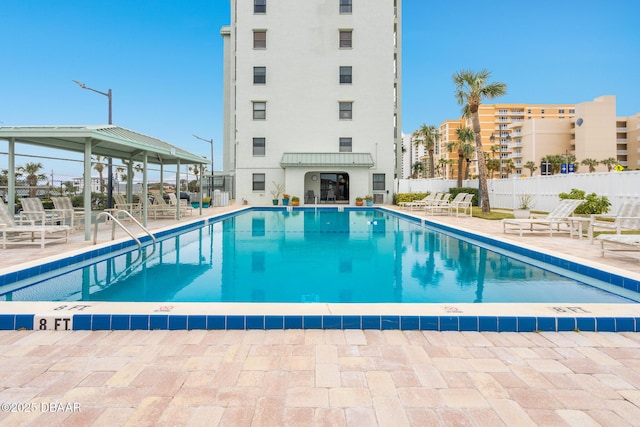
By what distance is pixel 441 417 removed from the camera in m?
2.33

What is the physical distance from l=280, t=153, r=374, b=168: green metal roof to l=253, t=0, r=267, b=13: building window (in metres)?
10.4

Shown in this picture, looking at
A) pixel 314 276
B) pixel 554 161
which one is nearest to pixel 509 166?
pixel 554 161

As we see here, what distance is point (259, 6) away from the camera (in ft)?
96.4

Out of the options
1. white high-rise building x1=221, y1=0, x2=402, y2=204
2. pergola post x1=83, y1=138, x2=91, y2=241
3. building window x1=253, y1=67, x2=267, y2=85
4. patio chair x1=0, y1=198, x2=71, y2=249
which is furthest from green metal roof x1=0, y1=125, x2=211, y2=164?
building window x1=253, y1=67, x2=267, y2=85

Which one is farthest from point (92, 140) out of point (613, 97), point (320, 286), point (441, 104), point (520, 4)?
point (441, 104)

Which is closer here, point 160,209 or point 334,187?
point 160,209

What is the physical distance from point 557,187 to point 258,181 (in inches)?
731

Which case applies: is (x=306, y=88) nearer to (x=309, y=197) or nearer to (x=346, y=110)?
(x=346, y=110)

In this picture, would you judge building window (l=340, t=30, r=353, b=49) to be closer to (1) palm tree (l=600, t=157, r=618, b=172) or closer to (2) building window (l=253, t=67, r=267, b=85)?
(2) building window (l=253, t=67, r=267, b=85)

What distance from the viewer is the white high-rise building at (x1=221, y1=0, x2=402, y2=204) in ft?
95.7

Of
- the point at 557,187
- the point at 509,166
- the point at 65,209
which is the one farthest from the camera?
the point at 509,166

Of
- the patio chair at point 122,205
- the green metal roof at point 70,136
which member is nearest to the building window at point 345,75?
the patio chair at point 122,205

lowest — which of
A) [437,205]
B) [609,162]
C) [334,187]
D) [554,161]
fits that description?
[437,205]

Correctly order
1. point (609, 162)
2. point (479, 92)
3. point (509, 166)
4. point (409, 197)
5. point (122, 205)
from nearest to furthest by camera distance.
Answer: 1. point (122, 205)
2. point (479, 92)
3. point (409, 197)
4. point (609, 162)
5. point (509, 166)
